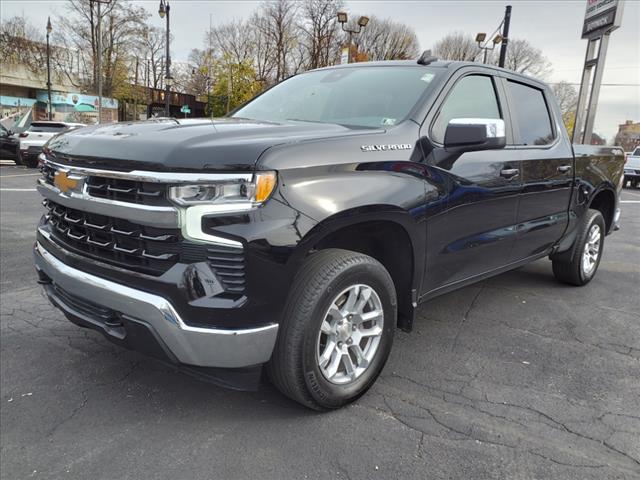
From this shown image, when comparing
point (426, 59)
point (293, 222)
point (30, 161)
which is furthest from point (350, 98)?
point (30, 161)

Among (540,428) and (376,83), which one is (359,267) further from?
(376,83)

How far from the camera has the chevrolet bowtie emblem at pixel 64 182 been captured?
2.55m

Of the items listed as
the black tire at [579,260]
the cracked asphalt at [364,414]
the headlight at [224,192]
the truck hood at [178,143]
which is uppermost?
the truck hood at [178,143]

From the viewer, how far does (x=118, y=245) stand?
2.38 m

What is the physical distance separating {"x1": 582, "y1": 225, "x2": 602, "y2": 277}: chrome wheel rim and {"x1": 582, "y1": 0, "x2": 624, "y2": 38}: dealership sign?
10.7m

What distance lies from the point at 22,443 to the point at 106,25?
54.8 metres

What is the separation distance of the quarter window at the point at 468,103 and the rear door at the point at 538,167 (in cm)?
28

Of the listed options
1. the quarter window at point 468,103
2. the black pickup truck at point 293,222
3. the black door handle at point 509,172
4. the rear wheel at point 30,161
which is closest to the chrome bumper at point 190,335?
the black pickup truck at point 293,222

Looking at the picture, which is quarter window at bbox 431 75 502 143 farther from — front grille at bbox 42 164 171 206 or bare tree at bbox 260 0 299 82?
bare tree at bbox 260 0 299 82

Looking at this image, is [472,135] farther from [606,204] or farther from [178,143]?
[606,204]

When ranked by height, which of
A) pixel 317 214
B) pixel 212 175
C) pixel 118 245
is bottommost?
pixel 118 245

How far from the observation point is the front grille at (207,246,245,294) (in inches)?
83.8

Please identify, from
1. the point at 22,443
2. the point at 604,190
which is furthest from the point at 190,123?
the point at 604,190

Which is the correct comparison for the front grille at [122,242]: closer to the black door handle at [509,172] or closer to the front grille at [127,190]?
the front grille at [127,190]
